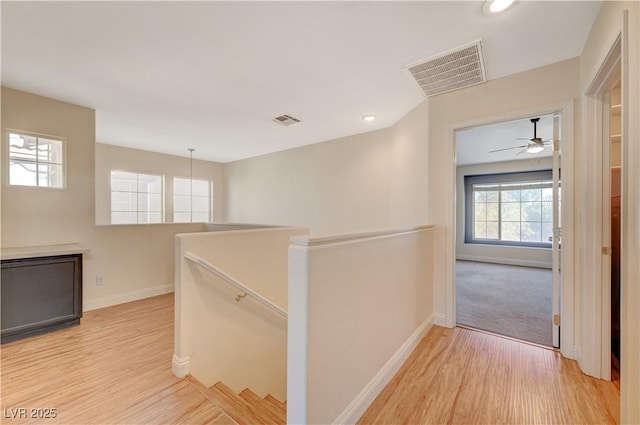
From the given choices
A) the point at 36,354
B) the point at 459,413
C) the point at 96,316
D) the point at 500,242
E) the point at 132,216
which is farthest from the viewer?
the point at 500,242

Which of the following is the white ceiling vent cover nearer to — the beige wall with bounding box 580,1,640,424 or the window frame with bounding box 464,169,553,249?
the beige wall with bounding box 580,1,640,424

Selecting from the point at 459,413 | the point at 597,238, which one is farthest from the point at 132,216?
the point at 597,238

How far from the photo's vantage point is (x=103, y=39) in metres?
1.99

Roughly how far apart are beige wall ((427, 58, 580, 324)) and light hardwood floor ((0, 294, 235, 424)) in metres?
2.36

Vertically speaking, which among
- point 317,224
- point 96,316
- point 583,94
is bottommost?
point 96,316

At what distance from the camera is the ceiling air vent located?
141 inches

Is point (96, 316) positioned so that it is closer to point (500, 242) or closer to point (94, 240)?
point (94, 240)

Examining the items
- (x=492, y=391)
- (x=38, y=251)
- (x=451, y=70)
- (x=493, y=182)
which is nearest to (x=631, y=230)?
(x=492, y=391)

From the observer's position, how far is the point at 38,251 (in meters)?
2.65

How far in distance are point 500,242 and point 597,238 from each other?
546cm

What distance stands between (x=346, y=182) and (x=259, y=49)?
8.58 feet

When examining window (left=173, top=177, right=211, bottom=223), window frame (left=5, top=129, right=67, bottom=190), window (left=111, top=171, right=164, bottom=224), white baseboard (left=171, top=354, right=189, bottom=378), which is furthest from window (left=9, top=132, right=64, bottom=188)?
window (left=173, top=177, right=211, bottom=223)

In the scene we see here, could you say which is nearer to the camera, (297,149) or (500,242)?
(297,149)

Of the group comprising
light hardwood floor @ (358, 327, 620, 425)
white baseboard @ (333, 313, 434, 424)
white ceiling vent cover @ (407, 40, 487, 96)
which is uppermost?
white ceiling vent cover @ (407, 40, 487, 96)
